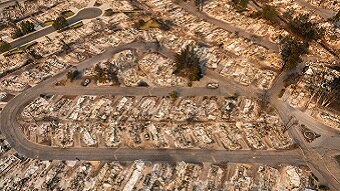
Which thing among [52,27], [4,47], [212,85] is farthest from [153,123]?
[52,27]

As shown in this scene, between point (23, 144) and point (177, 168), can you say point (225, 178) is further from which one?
point (23, 144)

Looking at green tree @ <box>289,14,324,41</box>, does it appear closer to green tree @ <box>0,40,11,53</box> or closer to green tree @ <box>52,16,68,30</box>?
green tree @ <box>52,16,68,30</box>

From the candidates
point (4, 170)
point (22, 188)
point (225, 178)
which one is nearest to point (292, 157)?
point (225, 178)

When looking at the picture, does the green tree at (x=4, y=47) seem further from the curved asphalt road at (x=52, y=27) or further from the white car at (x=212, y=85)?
the white car at (x=212, y=85)

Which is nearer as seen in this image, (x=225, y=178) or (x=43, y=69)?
(x=225, y=178)

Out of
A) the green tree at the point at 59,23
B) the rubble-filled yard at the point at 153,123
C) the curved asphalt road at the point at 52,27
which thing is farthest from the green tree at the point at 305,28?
the green tree at the point at 59,23

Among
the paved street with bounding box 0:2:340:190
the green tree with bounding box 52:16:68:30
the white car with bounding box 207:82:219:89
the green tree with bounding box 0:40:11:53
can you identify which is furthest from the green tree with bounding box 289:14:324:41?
the green tree with bounding box 0:40:11:53
